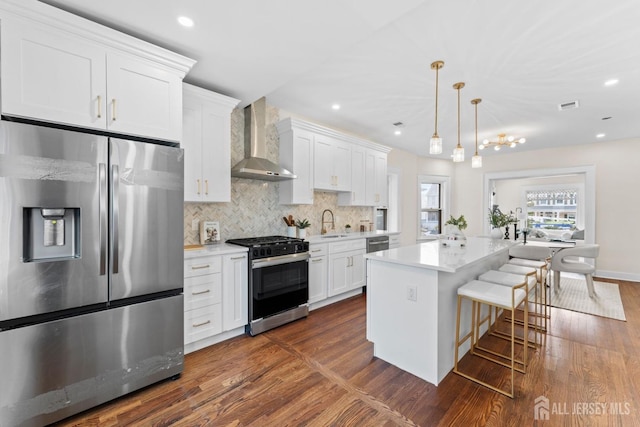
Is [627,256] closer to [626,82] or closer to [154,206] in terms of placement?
[626,82]

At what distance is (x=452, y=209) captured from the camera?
289 inches

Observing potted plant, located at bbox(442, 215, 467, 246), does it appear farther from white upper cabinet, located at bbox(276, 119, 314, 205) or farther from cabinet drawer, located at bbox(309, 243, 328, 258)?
white upper cabinet, located at bbox(276, 119, 314, 205)

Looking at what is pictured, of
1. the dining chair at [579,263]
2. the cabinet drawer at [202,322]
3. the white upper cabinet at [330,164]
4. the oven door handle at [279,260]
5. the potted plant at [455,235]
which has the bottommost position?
the cabinet drawer at [202,322]

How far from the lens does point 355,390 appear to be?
204 cm

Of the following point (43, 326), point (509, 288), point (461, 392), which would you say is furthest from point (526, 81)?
point (43, 326)

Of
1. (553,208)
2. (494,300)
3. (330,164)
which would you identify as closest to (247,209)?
(330,164)

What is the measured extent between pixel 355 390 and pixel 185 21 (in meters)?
2.94

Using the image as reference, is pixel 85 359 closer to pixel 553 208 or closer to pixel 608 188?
pixel 608 188

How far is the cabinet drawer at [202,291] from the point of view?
8.09 ft

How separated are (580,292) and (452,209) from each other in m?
3.32

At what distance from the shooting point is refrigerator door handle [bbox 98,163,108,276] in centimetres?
179

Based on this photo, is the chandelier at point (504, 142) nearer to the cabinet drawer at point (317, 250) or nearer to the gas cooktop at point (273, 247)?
the cabinet drawer at point (317, 250)

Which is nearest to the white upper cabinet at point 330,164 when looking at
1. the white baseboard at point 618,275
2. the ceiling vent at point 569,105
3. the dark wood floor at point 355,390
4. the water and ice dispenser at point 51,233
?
the dark wood floor at point 355,390

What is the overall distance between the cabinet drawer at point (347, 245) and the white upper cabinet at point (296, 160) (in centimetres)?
73
